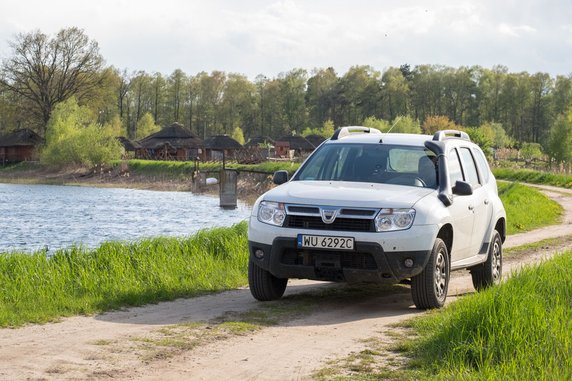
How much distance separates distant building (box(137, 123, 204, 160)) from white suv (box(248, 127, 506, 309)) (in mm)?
96295

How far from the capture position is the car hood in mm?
9469

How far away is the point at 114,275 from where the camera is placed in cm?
1216

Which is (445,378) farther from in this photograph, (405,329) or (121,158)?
(121,158)

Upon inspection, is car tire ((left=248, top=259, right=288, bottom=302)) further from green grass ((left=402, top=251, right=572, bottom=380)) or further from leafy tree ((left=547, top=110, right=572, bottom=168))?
leafy tree ((left=547, top=110, right=572, bottom=168))

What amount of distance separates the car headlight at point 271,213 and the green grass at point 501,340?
200cm

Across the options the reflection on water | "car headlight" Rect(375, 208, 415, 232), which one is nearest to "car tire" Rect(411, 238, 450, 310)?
"car headlight" Rect(375, 208, 415, 232)

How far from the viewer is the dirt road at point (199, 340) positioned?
6777 mm

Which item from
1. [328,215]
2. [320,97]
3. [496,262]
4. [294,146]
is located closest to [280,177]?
[328,215]

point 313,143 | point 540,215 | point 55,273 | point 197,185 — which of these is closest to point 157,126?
point 313,143

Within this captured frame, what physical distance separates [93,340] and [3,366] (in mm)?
Result: 1232

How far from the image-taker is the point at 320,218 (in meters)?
9.47

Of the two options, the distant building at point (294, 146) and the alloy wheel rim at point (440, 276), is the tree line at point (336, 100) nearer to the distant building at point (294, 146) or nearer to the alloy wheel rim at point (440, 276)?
the distant building at point (294, 146)

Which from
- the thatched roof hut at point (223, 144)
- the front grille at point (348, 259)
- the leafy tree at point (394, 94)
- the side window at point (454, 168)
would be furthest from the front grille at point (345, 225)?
the leafy tree at point (394, 94)

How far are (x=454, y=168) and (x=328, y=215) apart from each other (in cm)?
240
